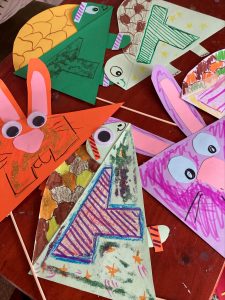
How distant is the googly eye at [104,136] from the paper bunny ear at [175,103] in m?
0.13

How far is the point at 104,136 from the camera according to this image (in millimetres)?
760

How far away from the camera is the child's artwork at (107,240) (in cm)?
63

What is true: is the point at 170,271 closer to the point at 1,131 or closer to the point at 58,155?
the point at 58,155

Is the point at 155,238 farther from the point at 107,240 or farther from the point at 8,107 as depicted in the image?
the point at 8,107

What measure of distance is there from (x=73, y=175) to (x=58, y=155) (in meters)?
0.05

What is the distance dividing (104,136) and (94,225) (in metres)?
0.18

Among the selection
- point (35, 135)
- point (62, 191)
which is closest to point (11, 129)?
point (35, 135)

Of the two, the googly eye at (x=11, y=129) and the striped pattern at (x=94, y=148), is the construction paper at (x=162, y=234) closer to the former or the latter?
the striped pattern at (x=94, y=148)

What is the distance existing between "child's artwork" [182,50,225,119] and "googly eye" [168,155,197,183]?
0.13 m

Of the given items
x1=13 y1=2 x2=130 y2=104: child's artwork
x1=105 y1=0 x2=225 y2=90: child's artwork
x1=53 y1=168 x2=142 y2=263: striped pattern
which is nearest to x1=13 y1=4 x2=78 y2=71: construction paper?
x1=13 y1=2 x2=130 y2=104: child's artwork

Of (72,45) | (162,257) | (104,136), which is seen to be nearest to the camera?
(162,257)

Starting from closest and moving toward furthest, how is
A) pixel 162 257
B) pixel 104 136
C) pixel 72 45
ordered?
1. pixel 162 257
2. pixel 104 136
3. pixel 72 45

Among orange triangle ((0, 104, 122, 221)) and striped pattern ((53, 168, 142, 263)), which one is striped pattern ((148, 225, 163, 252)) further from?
orange triangle ((0, 104, 122, 221))

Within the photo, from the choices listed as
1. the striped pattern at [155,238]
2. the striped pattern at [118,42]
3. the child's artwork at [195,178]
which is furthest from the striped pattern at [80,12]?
the striped pattern at [155,238]
